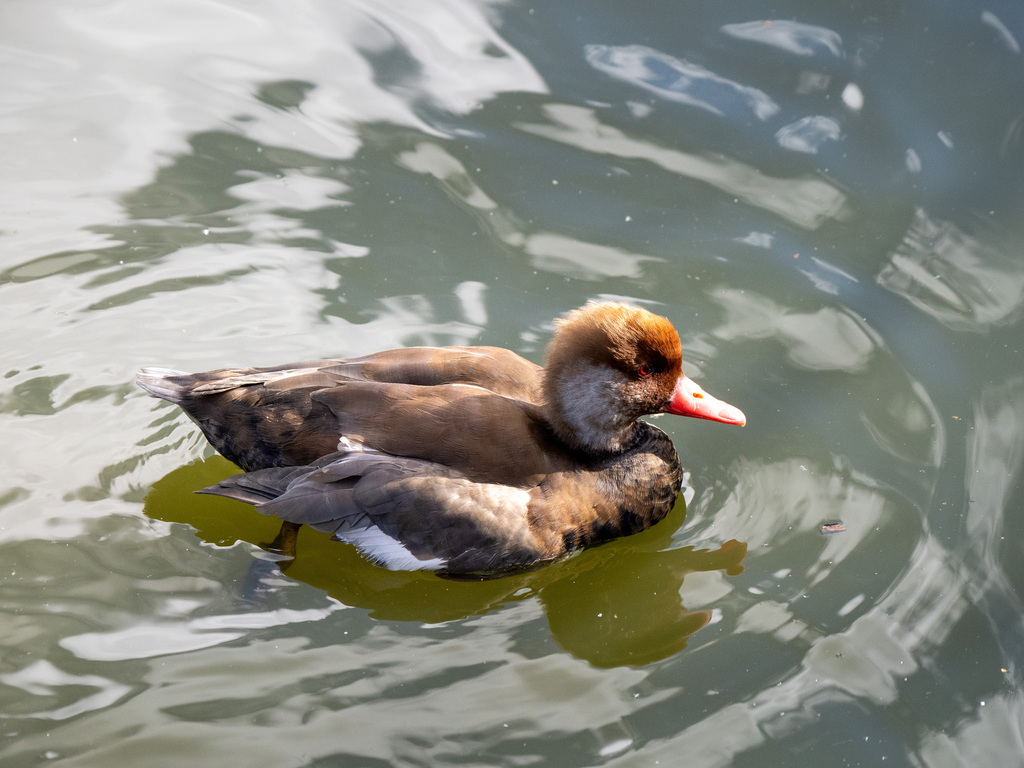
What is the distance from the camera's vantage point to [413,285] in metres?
5.70

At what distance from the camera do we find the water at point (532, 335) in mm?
3793

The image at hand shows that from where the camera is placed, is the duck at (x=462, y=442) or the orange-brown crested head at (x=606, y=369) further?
the orange-brown crested head at (x=606, y=369)

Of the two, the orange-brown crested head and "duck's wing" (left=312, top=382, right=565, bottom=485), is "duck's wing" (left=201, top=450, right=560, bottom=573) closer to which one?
"duck's wing" (left=312, top=382, right=565, bottom=485)

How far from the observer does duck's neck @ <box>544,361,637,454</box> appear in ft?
14.3

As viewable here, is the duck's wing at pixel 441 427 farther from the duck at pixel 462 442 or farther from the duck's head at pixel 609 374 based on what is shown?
the duck's head at pixel 609 374

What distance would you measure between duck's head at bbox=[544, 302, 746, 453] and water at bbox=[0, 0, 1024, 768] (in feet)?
1.76

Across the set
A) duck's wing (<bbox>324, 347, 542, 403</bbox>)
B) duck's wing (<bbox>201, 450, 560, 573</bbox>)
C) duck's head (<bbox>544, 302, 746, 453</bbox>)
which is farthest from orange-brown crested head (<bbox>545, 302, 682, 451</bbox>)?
duck's wing (<bbox>201, 450, 560, 573</bbox>)

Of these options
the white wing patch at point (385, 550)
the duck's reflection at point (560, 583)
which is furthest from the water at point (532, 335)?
the white wing patch at point (385, 550)

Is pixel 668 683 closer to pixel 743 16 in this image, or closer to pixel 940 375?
pixel 940 375

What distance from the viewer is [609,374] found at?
437 centimetres

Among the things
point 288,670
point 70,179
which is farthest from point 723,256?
point 70,179

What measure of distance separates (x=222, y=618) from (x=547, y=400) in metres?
1.58

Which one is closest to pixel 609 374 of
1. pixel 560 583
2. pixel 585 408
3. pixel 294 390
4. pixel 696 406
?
pixel 585 408

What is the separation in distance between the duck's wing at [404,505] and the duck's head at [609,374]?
42 cm
